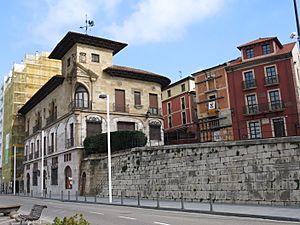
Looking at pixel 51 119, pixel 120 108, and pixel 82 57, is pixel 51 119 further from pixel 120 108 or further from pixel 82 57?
pixel 120 108

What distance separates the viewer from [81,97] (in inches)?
1385

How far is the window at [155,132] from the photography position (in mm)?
38469

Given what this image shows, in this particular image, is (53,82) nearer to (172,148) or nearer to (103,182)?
(103,182)

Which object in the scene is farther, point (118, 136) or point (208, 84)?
point (208, 84)

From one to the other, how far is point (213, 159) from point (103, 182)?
12.6 m

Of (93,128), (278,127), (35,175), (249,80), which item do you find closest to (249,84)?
(249,80)

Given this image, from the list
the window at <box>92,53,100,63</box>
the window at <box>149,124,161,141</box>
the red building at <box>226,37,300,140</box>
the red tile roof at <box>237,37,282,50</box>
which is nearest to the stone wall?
the window at <box>149,124,161,141</box>

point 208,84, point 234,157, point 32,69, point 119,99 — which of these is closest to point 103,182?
point 119,99

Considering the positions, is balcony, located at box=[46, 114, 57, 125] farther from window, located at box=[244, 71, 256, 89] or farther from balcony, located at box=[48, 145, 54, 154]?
window, located at box=[244, 71, 256, 89]

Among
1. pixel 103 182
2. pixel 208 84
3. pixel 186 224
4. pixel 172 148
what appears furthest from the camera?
pixel 208 84

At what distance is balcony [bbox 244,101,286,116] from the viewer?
37.0 metres

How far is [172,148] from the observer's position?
2230cm

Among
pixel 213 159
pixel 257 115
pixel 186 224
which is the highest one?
pixel 257 115

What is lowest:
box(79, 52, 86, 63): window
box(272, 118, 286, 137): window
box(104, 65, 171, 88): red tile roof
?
box(272, 118, 286, 137): window
